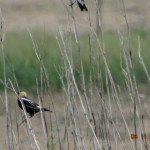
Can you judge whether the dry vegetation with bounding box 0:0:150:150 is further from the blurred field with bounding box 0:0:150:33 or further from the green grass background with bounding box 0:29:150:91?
the green grass background with bounding box 0:29:150:91

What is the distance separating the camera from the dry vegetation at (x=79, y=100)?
5.00 meters

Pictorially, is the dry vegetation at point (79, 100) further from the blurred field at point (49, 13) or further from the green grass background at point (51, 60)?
the green grass background at point (51, 60)

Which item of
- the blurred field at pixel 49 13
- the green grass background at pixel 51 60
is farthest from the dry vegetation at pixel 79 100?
the green grass background at pixel 51 60

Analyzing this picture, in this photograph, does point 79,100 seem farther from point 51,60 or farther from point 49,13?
point 49,13

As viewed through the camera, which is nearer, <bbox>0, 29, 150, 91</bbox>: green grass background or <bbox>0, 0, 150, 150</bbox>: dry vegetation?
<bbox>0, 0, 150, 150</bbox>: dry vegetation

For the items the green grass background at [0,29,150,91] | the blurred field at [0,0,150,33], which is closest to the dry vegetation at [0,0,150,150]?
the blurred field at [0,0,150,33]

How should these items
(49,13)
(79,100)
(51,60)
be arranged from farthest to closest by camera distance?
(49,13) < (51,60) < (79,100)

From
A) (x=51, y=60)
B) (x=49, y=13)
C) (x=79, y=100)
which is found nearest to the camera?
(x=79, y=100)

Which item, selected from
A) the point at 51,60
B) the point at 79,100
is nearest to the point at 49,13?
the point at 51,60

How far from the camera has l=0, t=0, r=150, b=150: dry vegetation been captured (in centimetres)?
500

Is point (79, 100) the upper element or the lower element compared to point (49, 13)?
upper

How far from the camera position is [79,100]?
28.2 ft

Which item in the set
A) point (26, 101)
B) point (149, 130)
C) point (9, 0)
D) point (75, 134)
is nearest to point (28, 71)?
point (149, 130)

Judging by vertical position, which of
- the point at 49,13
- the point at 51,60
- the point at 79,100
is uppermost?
the point at 51,60
